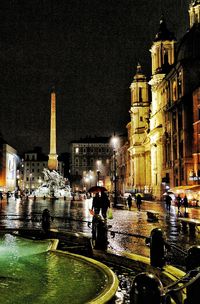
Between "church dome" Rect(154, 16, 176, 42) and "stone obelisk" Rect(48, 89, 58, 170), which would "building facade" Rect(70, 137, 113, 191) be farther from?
"church dome" Rect(154, 16, 176, 42)

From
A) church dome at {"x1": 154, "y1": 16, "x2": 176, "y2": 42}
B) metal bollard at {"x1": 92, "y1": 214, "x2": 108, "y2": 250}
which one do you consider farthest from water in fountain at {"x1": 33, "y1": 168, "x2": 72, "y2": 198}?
metal bollard at {"x1": 92, "y1": 214, "x2": 108, "y2": 250}

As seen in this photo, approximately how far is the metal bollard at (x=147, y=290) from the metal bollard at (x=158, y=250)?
12.8ft

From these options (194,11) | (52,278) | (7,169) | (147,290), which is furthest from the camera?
(7,169)

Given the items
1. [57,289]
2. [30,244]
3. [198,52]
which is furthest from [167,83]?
[57,289]

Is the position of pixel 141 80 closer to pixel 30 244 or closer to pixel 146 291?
pixel 30 244

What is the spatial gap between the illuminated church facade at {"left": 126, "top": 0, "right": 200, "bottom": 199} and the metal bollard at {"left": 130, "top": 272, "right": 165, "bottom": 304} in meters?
40.6

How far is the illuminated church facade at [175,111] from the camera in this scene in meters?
50.0

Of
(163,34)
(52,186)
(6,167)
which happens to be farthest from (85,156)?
(163,34)

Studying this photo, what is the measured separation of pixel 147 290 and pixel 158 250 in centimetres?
404

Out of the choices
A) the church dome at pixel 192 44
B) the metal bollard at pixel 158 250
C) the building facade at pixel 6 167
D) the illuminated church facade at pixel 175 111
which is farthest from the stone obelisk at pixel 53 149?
the metal bollard at pixel 158 250

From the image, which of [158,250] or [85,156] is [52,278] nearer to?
[158,250]

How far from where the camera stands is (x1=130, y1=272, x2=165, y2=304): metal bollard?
12.8ft

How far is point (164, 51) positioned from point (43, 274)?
67092 millimetres

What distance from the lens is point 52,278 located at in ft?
24.7
